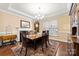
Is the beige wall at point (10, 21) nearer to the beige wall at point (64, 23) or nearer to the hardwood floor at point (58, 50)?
the hardwood floor at point (58, 50)

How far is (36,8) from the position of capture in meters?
2.31

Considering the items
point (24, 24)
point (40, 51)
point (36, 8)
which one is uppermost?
point (36, 8)

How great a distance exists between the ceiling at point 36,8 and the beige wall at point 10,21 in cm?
11

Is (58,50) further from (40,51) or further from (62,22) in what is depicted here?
(62,22)

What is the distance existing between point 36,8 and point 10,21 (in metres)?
0.62

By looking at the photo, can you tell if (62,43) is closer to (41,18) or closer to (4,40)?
(41,18)

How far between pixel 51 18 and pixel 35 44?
66 centimetres

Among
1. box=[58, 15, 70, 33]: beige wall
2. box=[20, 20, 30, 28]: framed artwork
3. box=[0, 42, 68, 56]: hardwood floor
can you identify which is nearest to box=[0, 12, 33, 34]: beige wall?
box=[20, 20, 30, 28]: framed artwork

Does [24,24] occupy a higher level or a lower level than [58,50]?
higher

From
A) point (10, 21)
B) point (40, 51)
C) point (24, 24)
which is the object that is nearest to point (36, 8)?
point (24, 24)

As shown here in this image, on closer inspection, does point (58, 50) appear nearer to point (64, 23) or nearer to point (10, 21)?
point (64, 23)

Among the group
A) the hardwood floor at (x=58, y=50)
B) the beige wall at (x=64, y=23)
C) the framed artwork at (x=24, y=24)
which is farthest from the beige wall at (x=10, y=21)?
the beige wall at (x=64, y=23)

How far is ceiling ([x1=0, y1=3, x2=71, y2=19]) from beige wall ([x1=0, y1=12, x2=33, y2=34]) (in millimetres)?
108

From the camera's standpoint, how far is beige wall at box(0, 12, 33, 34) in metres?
2.27
